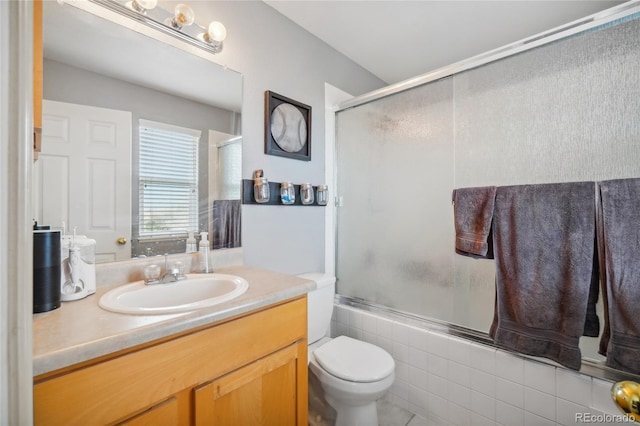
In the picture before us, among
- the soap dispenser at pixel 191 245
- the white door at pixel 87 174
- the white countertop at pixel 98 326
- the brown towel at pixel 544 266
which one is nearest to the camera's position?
the white countertop at pixel 98 326

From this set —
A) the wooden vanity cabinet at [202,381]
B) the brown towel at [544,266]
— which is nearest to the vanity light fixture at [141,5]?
the wooden vanity cabinet at [202,381]

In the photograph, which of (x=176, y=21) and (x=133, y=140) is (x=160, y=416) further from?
(x=176, y=21)

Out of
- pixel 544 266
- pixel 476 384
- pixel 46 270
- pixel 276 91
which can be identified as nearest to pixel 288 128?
pixel 276 91

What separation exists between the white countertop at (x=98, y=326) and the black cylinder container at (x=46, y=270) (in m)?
0.03

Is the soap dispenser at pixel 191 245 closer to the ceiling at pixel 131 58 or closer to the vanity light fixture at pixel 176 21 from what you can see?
the ceiling at pixel 131 58

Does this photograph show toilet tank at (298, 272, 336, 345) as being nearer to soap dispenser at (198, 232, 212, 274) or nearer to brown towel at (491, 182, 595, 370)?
soap dispenser at (198, 232, 212, 274)

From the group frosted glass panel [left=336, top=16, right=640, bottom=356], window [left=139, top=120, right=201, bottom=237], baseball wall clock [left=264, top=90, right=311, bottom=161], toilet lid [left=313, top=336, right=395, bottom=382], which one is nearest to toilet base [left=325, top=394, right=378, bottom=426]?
toilet lid [left=313, top=336, right=395, bottom=382]

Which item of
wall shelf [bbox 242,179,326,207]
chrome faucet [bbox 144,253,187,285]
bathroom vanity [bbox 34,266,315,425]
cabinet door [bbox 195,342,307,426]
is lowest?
cabinet door [bbox 195,342,307,426]

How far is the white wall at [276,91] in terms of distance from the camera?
1508mm

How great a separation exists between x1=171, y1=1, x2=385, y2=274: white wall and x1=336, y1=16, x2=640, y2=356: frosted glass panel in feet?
0.90

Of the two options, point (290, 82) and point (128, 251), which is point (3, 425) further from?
point (290, 82)

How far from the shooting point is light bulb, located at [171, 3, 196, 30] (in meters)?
1.21

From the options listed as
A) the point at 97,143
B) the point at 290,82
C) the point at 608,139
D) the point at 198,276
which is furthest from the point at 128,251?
the point at 608,139

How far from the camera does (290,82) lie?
69.6 inches
